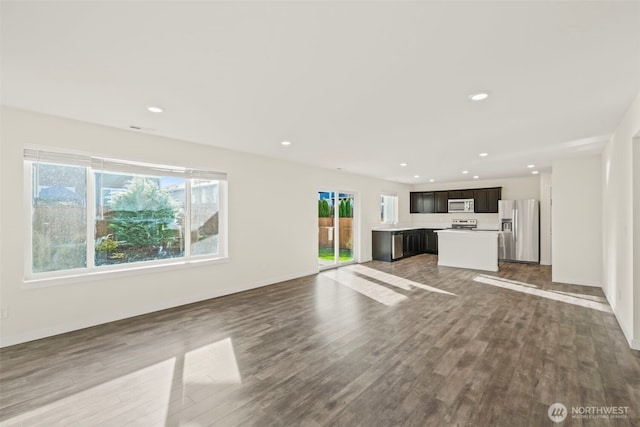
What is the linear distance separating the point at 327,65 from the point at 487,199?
851 centimetres

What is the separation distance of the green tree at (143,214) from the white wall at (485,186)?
8.40 metres

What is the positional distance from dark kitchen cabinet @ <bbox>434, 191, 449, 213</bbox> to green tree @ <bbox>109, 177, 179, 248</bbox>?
8.26 meters

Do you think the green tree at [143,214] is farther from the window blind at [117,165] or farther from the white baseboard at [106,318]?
the white baseboard at [106,318]

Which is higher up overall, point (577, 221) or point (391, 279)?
point (577, 221)

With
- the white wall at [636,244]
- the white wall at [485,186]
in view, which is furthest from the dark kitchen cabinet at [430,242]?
the white wall at [636,244]

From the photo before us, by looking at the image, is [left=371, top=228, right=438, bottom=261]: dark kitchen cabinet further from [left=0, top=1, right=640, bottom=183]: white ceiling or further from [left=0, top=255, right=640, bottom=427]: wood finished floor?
[left=0, top=1, right=640, bottom=183]: white ceiling

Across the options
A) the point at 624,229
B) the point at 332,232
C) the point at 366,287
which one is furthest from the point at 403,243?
the point at 624,229

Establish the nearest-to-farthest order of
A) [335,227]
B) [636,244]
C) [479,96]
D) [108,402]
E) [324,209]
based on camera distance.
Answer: [108,402]
[479,96]
[636,244]
[324,209]
[335,227]

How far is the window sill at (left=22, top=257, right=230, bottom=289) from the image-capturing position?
3.22 meters

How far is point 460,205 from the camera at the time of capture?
9500 millimetres

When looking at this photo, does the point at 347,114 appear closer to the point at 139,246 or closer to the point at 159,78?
the point at 159,78

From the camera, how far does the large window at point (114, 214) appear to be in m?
3.34

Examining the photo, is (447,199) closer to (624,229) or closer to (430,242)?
(430,242)

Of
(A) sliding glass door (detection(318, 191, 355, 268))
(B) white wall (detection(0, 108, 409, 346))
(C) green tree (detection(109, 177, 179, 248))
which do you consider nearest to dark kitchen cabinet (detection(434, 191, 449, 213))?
(A) sliding glass door (detection(318, 191, 355, 268))
